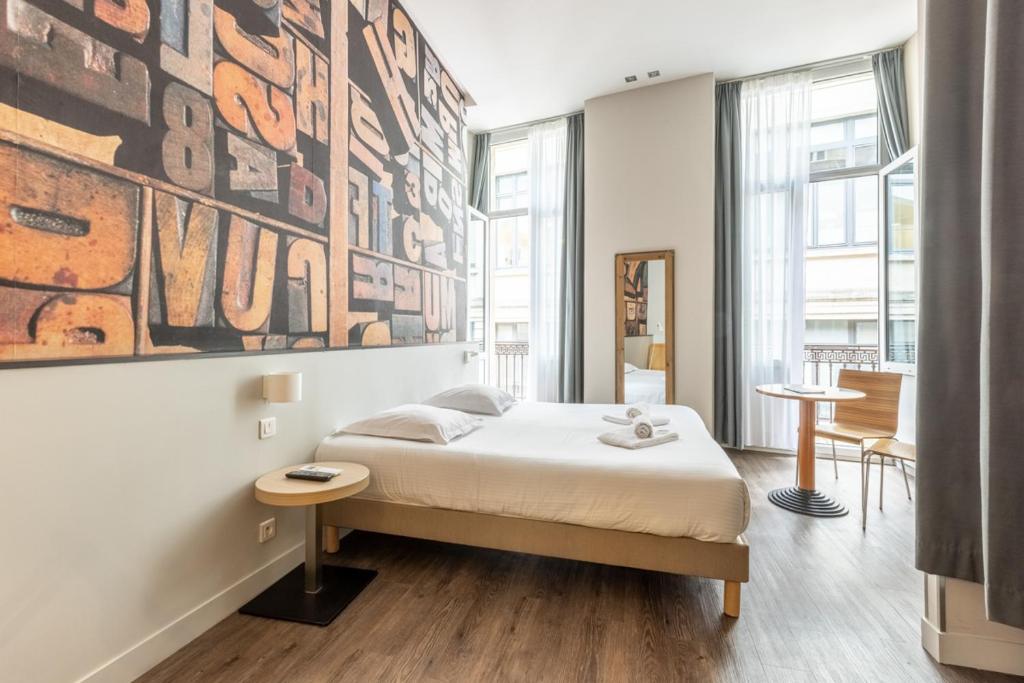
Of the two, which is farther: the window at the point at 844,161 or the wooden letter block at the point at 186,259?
the window at the point at 844,161

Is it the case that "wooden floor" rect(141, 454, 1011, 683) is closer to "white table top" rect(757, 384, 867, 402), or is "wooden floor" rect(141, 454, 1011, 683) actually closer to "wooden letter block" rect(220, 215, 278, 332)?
"white table top" rect(757, 384, 867, 402)

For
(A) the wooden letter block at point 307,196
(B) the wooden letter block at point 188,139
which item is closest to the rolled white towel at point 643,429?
(A) the wooden letter block at point 307,196

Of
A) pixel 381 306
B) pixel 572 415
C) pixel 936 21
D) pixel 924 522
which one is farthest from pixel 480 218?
pixel 924 522

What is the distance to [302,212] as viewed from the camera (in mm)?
2305

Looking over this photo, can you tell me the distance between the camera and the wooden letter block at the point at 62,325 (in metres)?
1.23

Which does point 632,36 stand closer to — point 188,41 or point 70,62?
point 188,41

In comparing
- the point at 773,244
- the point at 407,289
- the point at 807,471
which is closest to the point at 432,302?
the point at 407,289

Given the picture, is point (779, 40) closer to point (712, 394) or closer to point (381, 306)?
point (712, 394)

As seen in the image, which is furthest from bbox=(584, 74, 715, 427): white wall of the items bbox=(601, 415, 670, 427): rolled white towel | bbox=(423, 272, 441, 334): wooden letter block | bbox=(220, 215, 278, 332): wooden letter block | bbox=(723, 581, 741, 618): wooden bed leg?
bbox=(220, 215, 278, 332): wooden letter block

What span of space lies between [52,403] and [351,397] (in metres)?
1.47

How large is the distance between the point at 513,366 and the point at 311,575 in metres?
4.19

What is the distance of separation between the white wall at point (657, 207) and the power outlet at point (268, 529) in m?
3.37

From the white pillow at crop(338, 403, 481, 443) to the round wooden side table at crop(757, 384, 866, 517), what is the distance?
7.56 ft

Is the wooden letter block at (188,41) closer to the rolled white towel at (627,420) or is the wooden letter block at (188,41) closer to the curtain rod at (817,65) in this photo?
the rolled white towel at (627,420)
